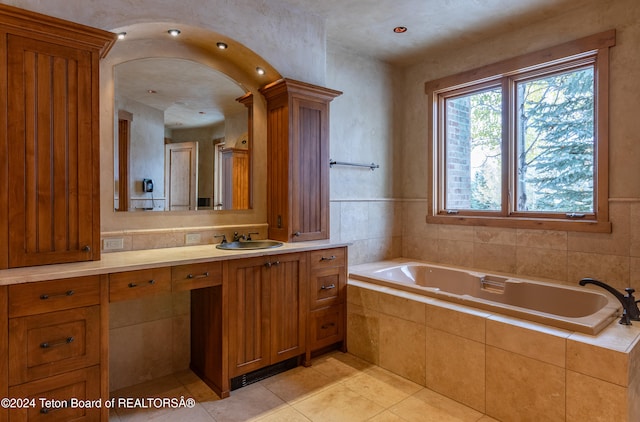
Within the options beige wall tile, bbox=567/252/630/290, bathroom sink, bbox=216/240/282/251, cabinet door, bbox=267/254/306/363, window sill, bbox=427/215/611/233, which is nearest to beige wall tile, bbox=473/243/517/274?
window sill, bbox=427/215/611/233

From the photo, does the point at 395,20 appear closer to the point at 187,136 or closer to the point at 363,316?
the point at 187,136

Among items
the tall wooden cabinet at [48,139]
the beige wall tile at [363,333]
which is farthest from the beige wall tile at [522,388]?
the tall wooden cabinet at [48,139]

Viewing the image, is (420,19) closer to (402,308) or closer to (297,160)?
(297,160)

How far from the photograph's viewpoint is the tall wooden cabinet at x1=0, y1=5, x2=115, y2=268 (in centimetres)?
178

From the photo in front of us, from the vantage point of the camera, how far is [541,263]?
3098 millimetres

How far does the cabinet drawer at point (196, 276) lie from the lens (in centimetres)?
210

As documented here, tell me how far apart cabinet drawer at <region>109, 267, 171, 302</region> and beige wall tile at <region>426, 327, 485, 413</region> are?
162 centimetres

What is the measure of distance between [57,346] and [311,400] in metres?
1.37

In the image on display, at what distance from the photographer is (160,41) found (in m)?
2.53

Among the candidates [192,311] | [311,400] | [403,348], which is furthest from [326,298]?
[192,311]

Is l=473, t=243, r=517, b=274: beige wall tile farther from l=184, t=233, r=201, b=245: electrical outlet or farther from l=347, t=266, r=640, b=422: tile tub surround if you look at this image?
l=184, t=233, r=201, b=245: electrical outlet

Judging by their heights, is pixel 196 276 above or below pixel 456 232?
below

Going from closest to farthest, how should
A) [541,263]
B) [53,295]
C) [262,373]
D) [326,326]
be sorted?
[53,295] < [262,373] < [326,326] < [541,263]

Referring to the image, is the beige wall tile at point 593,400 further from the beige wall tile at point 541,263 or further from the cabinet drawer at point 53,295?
the cabinet drawer at point 53,295
